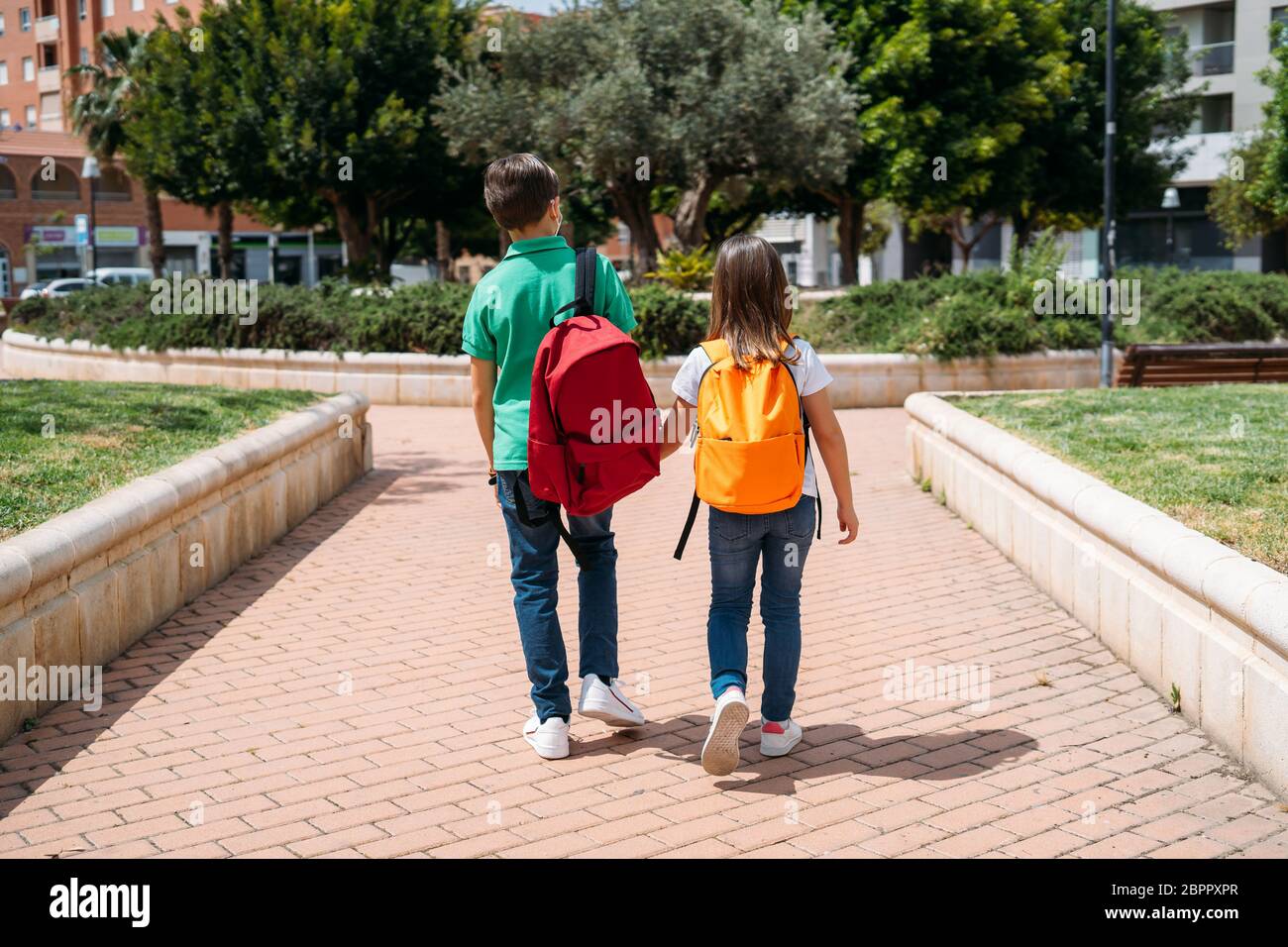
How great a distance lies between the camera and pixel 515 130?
77.6 ft

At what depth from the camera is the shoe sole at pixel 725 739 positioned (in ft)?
14.1

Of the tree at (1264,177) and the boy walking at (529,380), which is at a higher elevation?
the tree at (1264,177)

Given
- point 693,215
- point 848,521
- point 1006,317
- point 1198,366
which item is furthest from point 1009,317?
point 848,521

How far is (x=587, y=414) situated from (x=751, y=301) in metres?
0.63

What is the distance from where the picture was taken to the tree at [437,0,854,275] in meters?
21.9

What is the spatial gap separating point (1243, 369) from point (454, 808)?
12189mm

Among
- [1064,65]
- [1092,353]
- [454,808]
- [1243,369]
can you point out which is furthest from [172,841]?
[1064,65]

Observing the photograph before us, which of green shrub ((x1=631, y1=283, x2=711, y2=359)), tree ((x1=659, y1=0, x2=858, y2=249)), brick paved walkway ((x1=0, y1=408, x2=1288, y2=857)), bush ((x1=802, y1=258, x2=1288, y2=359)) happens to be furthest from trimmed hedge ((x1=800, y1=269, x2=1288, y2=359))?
brick paved walkway ((x1=0, y1=408, x2=1288, y2=857))

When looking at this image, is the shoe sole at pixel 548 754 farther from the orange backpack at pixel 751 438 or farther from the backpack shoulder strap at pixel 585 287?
the backpack shoulder strap at pixel 585 287

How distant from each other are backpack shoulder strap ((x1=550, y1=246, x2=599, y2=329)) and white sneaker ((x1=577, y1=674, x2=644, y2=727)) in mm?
1250

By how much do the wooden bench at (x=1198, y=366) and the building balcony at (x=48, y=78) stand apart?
6616 cm

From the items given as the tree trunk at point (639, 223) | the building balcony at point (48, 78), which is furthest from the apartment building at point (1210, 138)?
the building balcony at point (48, 78)

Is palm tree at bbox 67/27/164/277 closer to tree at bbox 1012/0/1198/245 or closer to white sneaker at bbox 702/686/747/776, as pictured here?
tree at bbox 1012/0/1198/245
